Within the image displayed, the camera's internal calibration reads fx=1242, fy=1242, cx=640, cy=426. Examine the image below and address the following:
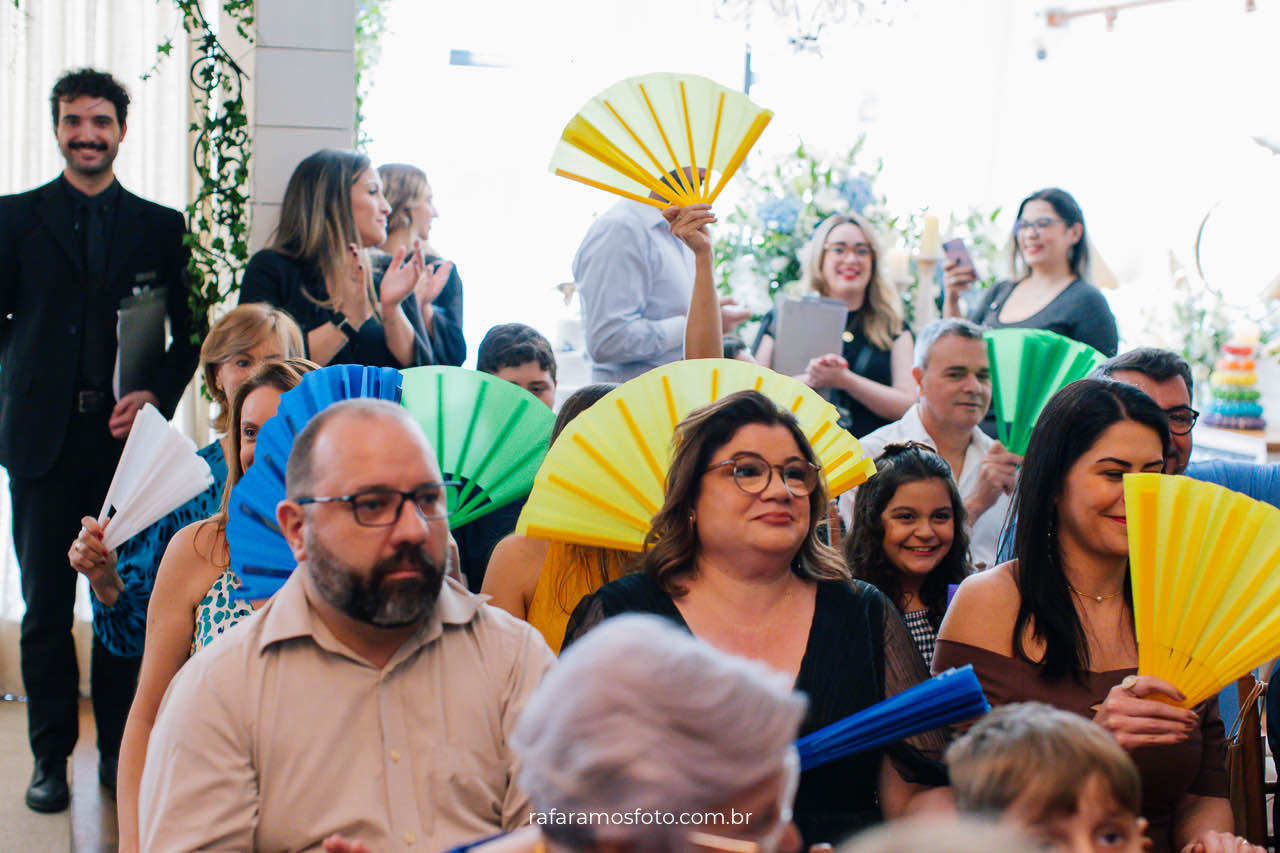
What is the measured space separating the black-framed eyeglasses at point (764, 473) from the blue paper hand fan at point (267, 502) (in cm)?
65

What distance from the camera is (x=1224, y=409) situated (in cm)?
511

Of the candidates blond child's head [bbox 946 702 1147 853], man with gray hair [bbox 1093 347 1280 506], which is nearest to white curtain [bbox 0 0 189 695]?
man with gray hair [bbox 1093 347 1280 506]

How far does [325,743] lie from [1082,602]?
126cm

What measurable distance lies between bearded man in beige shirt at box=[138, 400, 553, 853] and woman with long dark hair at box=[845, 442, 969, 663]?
1142 mm

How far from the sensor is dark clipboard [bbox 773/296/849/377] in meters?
3.68

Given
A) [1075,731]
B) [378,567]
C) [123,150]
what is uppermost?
[123,150]

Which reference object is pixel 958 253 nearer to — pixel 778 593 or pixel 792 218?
pixel 792 218

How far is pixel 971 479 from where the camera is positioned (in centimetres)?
316

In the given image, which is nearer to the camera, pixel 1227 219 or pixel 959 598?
pixel 959 598

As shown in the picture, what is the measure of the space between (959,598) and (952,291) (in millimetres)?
2251

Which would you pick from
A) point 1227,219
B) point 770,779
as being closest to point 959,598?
point 770,779

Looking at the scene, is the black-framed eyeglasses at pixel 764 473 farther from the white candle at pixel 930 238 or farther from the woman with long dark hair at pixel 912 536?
the white candle at pixel 930 238

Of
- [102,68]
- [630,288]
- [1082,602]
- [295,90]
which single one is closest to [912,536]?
[1082,602]

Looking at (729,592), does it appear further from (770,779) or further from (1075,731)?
(770,779)
